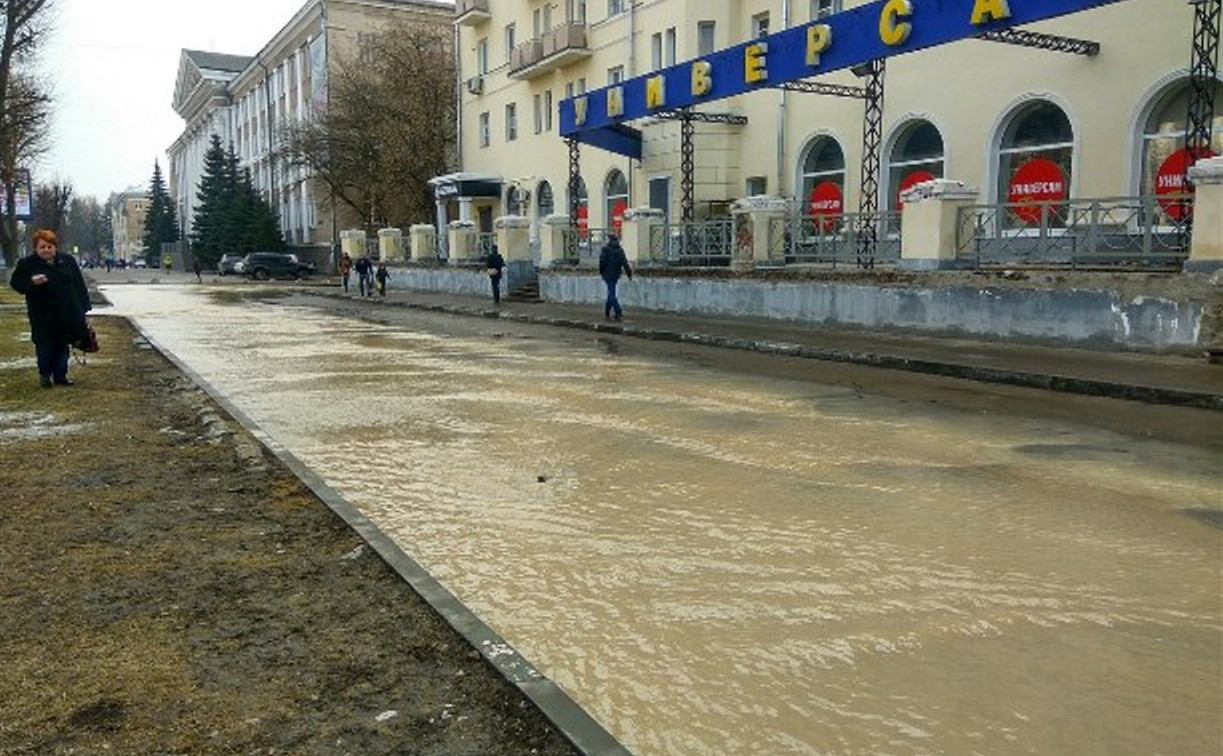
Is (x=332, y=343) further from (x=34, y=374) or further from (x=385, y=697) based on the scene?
(x=385, y=697)

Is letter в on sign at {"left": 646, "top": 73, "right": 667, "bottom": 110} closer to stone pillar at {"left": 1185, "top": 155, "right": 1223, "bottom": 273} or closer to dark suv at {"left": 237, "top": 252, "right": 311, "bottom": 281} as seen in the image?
stone pillar at {"left": 1185, "top": 155, "right": 1223, "bottom": 273}

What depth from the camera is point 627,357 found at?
15.2 meters

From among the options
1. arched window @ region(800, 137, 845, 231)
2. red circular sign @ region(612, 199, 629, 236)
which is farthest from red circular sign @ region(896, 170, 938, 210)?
red circular sign @ region(612, 199, 629, 236)

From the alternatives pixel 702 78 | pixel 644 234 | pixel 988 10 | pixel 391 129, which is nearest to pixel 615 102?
pixel 702 78

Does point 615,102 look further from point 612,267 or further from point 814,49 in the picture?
point 814,49

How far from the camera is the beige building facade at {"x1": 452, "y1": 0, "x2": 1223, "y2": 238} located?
18703 millimetres

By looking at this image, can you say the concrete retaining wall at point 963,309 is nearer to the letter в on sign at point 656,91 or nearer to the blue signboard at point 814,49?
the blue signboard at point 814,49

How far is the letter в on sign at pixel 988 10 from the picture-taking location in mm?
15727

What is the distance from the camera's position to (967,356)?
13.3 metres

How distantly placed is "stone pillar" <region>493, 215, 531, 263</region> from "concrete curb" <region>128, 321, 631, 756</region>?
2474cm

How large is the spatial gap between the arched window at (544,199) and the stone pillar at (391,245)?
21.1ft

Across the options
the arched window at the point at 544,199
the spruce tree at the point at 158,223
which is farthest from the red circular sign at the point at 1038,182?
the spruce tree at the point at 158,223

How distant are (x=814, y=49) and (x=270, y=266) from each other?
153 feet

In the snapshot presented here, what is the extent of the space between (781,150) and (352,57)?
40.6 m
